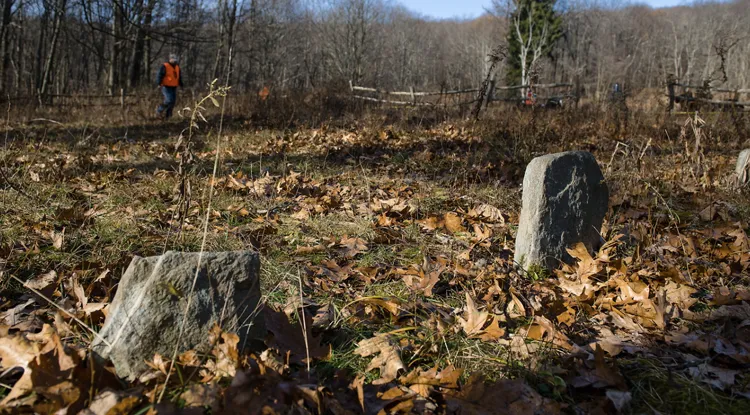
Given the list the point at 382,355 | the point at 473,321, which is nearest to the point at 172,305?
the point at 382,355

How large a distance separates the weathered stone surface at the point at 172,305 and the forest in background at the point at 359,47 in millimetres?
13351

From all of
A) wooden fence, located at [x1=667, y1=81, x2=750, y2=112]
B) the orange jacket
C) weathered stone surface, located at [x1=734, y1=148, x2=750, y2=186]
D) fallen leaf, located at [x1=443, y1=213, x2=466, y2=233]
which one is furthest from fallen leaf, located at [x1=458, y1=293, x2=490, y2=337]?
the orange jacket

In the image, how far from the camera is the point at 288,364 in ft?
5.63

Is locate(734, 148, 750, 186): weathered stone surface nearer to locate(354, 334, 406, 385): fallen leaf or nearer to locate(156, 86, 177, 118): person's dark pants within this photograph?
locate(354, 334, 406, 385): fallen leaf

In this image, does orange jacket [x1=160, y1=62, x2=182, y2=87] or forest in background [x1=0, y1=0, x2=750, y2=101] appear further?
forest in background [x1=0, y1=0, x2=750, y2=101]

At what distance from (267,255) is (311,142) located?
5476 mm

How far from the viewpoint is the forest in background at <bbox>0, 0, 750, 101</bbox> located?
22859 millimetres

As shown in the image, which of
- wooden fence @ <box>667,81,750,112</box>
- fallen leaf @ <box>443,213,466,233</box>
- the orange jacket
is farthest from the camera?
the orange jacket

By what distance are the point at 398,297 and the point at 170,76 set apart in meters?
11.6

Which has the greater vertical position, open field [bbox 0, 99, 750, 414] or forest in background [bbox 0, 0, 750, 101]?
forest in background [bbox 0, 0, 750, 101]

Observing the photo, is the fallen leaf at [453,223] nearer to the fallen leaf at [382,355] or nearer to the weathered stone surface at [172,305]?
the fallen leaf at [382,355]

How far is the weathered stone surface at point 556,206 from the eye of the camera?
9.22ft

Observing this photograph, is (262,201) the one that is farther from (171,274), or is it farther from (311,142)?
(311,142)

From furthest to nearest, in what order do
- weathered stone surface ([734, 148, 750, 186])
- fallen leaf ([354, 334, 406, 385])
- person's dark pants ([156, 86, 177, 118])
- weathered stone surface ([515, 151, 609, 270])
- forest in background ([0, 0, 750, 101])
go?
forest in background ([0, 0, 750, 101]) → person's dark pants ([156, 86, 177, 118]) → weathered stone surface ([734, 148, 750, 186]) → weathered stone surface ([515, 151, 609, 270]) → fallen leaf ([354, 334, 406, 385])
